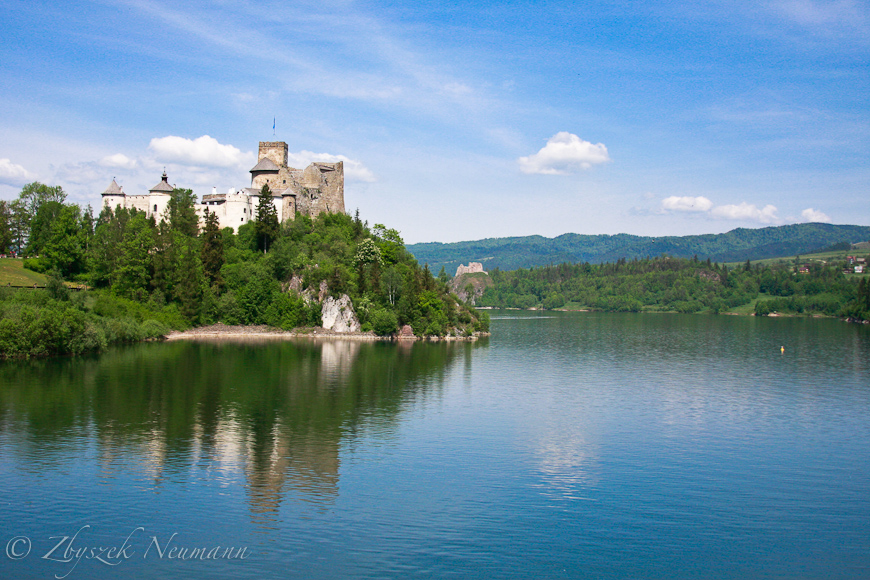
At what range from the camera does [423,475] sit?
2497cm

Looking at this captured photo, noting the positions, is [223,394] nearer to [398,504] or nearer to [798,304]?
[398,504]

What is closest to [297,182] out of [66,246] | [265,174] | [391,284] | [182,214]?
[265,174]

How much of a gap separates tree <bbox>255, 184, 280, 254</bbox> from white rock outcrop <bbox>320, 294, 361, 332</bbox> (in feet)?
35.0

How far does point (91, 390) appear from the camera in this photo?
39.1 m

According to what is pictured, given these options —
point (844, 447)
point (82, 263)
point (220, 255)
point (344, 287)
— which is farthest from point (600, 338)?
point (82, 263)

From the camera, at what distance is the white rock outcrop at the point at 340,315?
77875 mm

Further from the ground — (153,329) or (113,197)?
(113,197)

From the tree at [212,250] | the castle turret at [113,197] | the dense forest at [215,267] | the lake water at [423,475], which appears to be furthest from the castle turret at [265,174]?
the lake water at [423,475]

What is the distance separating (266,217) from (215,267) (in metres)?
8.47

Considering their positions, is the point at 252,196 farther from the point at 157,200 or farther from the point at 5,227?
the point at 5,227

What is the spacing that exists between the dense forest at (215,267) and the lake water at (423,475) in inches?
1006

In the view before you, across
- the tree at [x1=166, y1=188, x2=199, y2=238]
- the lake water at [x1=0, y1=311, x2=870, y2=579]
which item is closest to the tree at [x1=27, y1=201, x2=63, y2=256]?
the tree at [x1=166, y1=188, x2=199, y2=238]

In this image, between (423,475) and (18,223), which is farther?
(18,223)

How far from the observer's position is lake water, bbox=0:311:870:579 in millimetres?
18312
